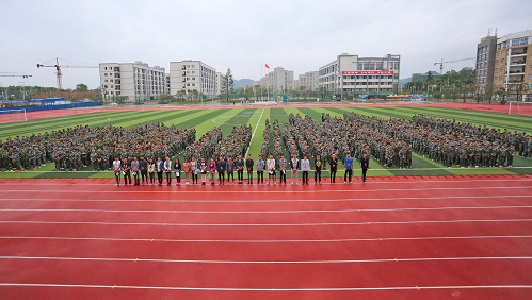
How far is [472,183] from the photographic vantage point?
590 inches

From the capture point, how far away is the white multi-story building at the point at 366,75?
3848 inches

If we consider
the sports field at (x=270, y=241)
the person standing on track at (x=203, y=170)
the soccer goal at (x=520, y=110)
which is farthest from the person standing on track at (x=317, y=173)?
the soccer goal at (x=520, y=110)

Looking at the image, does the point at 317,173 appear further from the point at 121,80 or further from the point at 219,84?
the point at 219,84

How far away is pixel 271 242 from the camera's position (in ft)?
31.2

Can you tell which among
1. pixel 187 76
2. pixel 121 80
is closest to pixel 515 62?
pixel 187 76

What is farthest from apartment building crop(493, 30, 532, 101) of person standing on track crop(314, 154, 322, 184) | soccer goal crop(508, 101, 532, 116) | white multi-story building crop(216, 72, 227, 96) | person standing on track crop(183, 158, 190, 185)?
white multi-story building crop(216, 72, 227, 96)

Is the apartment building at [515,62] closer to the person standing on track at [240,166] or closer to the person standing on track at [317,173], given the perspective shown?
the person standing on track at [317,173]

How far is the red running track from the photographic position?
7.46m

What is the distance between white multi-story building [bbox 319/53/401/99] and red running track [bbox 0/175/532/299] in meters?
84.0

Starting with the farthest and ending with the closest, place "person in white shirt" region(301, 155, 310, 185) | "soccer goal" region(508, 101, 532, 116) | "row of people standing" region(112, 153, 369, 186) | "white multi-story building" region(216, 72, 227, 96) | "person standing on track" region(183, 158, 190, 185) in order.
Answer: "white multi-story building" region(216, 72, 227, 96) < "soccer goal" region(508, 101, 532, 116) < "person standing on track" region(183, 158, 190, 185) < "row of people standing" region(112, 153, 369, 186) < "person in white shirt" region(301, 155, 310, 185)

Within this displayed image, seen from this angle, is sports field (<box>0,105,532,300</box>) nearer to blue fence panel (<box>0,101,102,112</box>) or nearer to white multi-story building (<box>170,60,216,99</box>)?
blue fence panel (<box>0,101,102,112</box>)

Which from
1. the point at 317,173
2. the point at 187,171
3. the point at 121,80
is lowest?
the point at 317,173

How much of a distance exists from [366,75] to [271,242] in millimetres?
97199

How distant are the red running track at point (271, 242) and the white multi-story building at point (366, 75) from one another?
84.0 metres
